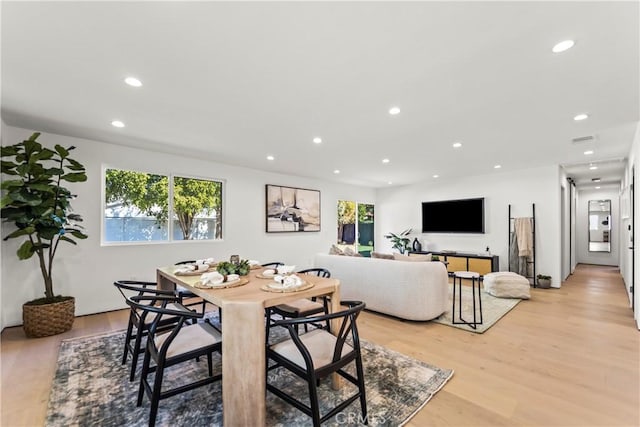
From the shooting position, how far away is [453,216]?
707 centimetres

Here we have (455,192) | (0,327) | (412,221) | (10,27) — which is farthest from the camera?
(412,221)

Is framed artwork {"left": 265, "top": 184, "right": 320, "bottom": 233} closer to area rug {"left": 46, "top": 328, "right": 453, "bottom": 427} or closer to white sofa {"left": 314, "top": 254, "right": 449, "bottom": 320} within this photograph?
white sofa {"left": 314, "top": 254, "right": 449, "bottom": 320}

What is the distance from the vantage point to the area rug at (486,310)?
137 inches

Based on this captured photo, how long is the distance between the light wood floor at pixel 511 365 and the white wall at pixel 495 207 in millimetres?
1747

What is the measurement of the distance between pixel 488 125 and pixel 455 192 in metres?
4.00

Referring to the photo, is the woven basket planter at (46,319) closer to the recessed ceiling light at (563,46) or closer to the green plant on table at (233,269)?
the green plant on table at (233,269)

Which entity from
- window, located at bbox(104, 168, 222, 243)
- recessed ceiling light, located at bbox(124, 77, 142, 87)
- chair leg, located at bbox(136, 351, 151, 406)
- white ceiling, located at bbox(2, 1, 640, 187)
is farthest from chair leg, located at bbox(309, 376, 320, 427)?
window, located at bbox(104, 168, 222, 243)

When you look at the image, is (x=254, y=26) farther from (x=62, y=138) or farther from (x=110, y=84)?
(x=62, y=138)

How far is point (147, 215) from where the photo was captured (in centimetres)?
453

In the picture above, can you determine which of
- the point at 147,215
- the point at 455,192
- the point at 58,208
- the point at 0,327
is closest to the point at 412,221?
the point at 455,192

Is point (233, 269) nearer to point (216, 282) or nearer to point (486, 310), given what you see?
point (216, 282)

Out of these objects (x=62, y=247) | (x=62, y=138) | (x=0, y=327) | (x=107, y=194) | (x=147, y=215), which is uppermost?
(x=62, y=138)

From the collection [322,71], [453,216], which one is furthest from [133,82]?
[453,216]

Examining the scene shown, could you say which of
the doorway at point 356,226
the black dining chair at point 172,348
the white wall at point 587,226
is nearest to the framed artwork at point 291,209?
the doorway at point 356,226
